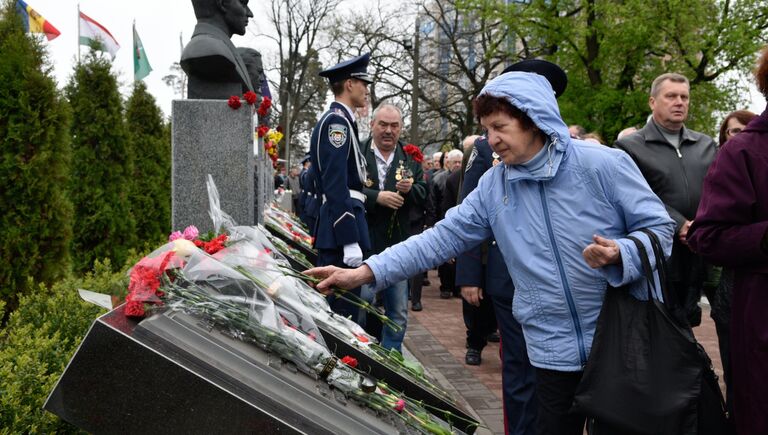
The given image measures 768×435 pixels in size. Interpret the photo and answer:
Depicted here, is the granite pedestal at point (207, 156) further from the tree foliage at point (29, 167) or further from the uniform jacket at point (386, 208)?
the tree foliage at point (29, 167)

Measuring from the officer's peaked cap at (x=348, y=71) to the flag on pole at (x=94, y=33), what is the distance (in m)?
12.7

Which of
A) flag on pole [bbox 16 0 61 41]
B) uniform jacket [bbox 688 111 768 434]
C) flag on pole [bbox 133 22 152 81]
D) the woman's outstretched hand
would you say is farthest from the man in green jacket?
flag on pole [bbox 133 22 152 81]

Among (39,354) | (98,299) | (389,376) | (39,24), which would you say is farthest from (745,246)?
(39,24)

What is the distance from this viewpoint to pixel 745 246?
274cm

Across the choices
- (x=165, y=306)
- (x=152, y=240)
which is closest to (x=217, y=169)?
(x=165, y=306)

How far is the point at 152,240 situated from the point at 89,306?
6.31 metres

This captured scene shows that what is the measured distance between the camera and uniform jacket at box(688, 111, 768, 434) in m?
2.69

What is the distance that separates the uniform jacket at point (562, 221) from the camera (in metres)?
2.72

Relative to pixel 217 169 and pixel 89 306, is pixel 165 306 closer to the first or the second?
pixel 89 306

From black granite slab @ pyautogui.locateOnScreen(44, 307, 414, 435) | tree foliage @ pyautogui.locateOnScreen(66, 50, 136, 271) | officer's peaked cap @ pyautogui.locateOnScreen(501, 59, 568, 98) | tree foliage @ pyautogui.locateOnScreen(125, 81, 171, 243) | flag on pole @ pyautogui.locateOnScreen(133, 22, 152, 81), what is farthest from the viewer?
flag on pole @ pyautogui.locateOnScreen(133, 22, 152, 81)

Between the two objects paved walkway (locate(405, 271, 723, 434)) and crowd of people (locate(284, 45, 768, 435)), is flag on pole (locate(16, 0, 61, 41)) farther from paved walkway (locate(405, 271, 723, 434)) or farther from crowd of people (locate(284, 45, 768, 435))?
crowd of people (locate(284, 45, 768, 435))

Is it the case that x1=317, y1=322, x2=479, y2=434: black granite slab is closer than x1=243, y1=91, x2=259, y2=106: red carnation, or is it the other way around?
x1=317, y1=322, x2=479, y2=434: black granite slab

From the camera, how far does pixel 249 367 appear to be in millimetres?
2646

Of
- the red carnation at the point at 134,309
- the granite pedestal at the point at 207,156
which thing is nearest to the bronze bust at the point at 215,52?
the granite pedestal at the point at 207,156
